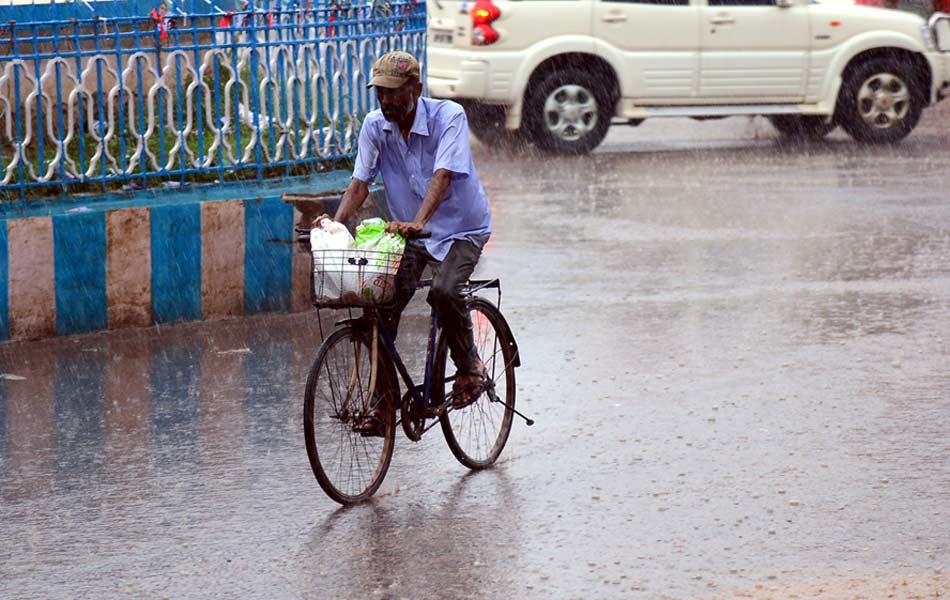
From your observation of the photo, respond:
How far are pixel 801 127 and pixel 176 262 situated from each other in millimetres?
9899

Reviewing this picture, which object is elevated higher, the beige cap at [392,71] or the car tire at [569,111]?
the beige cap at [392,71]

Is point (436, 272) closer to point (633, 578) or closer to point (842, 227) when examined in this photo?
point (633, 578)

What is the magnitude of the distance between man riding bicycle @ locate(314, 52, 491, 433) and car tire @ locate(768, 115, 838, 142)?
38.7ft

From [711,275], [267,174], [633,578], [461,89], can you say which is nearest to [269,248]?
[267,174]

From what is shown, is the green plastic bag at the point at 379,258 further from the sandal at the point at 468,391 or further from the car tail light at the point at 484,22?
the car tail light at the point at 484,22

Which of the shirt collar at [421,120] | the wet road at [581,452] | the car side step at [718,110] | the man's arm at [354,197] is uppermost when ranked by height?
the shirt collar at [421,120]

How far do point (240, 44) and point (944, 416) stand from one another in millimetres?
4349

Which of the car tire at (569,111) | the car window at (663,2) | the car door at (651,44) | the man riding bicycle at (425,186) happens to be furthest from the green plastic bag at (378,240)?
the car window at (663,2)

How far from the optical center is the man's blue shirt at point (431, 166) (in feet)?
19.8

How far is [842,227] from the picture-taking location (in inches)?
473

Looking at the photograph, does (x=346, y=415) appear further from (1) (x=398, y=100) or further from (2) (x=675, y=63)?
(2) (x=675, y=63)

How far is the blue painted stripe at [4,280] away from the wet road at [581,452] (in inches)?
5.9

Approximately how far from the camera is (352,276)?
5.77 metres

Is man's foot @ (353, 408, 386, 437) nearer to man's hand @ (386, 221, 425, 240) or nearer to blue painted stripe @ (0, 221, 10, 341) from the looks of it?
man's hand @ (386, 221, 425, 240)
